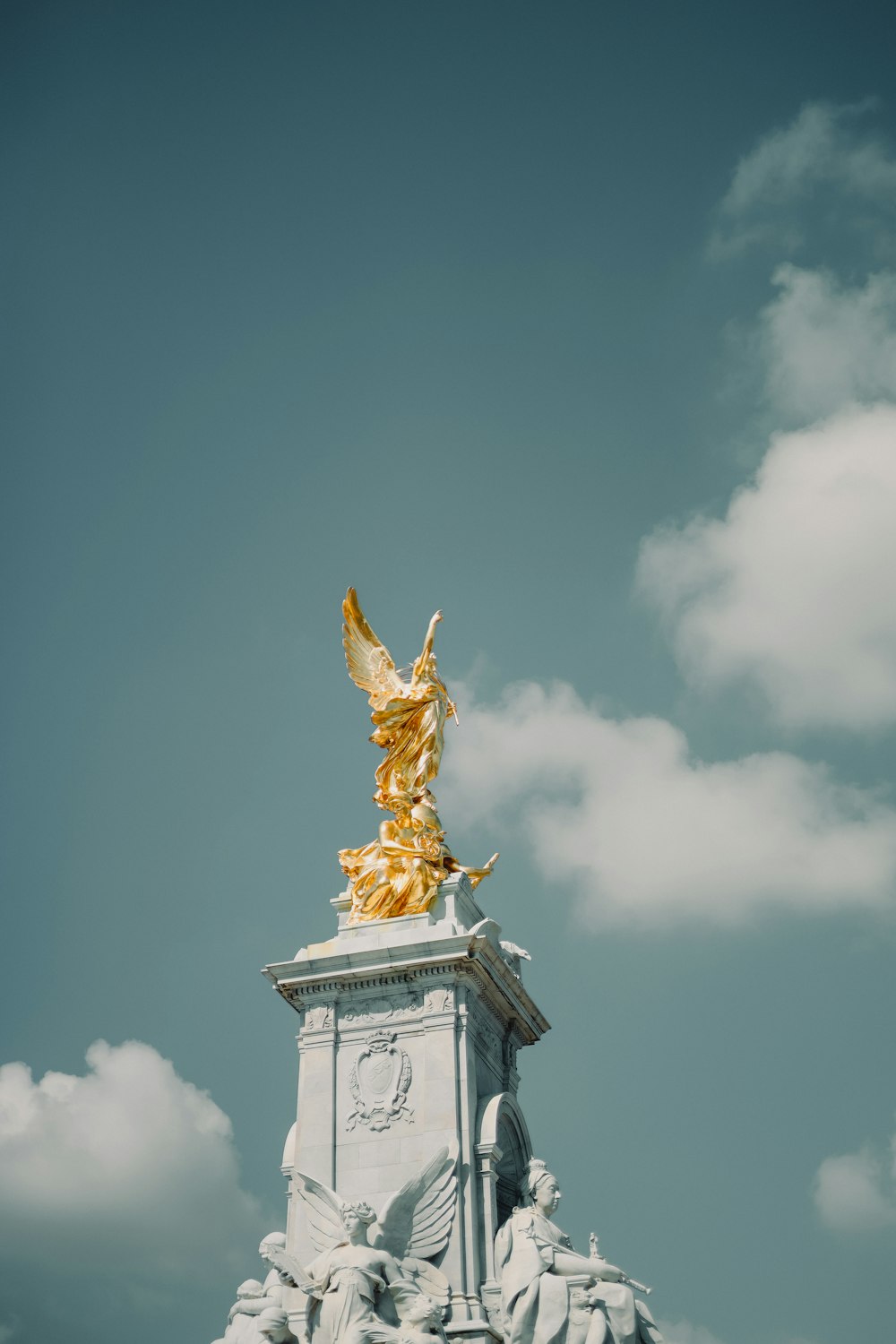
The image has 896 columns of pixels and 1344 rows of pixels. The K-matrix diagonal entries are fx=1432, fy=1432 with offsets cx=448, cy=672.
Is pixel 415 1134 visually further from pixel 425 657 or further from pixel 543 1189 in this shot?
pixel 425 657

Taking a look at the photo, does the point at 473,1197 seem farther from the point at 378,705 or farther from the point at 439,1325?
the point at 378,705

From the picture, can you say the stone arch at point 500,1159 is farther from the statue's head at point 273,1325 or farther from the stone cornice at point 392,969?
the statue's head at point 273,1325

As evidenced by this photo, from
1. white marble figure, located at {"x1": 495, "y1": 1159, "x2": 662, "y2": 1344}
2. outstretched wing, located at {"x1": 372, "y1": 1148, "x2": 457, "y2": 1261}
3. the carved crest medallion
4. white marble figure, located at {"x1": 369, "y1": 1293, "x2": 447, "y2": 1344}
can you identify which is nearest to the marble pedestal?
the carved crest medallion

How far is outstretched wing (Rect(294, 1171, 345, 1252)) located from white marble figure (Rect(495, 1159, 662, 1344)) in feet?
6.97

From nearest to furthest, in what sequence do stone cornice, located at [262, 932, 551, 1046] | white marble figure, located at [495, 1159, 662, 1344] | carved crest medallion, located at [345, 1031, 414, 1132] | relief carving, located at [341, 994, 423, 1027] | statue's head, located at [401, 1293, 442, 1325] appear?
statue's head, located at [401, 1293, 442, 1325] → white marble figure, located at [495, 1159, 662, 1344] → carved crest medallion, located at [345, 1031, 414, 1132] → stone cornice, located at [262, 932, 551, 1046] → relief carving, located at [341, 994, 423, 1027]

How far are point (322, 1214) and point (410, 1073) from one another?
2.20 m

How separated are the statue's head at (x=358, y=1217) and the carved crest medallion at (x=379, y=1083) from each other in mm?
1760

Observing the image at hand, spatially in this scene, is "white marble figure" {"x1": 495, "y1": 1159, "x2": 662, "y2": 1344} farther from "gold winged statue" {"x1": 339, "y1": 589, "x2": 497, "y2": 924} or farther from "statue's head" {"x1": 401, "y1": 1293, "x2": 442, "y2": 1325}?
"gold winged statue" {"x1": 339, "y1": 589, "x2": 497, "y2": 924}

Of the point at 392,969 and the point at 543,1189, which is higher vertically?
the point at 392,969

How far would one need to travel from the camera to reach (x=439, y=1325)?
17297mm

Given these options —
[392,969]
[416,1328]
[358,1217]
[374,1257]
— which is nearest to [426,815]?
[392,969]

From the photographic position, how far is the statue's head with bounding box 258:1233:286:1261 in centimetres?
1877

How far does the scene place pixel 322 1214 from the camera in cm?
1897

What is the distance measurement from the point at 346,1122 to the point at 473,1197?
Answer: 209cm
